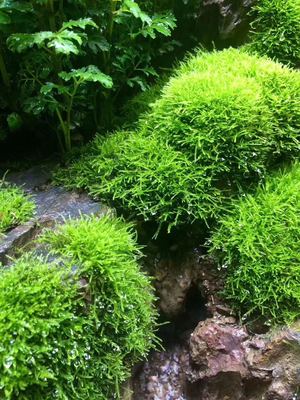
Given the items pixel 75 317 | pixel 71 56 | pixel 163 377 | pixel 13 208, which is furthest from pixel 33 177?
pixel 163 377

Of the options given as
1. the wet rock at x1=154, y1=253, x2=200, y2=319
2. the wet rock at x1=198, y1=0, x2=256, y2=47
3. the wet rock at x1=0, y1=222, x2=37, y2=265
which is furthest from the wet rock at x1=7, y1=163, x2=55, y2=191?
the wet rock at x1=198, y1=0, x2=256, y2=47

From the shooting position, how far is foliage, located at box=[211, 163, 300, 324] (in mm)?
2451

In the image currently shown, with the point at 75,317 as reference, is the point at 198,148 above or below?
above

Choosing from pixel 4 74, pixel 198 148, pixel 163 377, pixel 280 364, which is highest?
pixel 4 74

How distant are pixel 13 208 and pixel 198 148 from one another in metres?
1.13

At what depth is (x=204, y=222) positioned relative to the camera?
2762 mm

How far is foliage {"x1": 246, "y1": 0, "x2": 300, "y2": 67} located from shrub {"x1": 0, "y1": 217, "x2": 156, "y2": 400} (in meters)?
2.05

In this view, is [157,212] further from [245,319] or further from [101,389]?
[101,389]

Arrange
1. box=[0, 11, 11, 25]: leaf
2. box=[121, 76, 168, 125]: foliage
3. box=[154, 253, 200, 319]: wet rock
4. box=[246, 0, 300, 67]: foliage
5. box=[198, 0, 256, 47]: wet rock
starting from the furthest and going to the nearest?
box=[198, 0, 256, 47]: wet rock → box=[246, 0, 300, 67]: foliage → box=[121, 76, 168, 125]: foliage → box=[154, 253, 200, 319]: wet rock → box=[0, 11, 11, 25]: leaf

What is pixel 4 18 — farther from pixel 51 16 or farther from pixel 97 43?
pixel 97 43

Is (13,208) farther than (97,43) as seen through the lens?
No

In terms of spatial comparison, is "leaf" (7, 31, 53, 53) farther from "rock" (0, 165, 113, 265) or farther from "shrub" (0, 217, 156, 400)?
"shrub" (0, 217, 156, 400)

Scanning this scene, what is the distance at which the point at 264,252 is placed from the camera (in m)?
2.52

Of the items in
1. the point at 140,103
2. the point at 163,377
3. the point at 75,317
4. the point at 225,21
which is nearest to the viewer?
the point at 75,317
